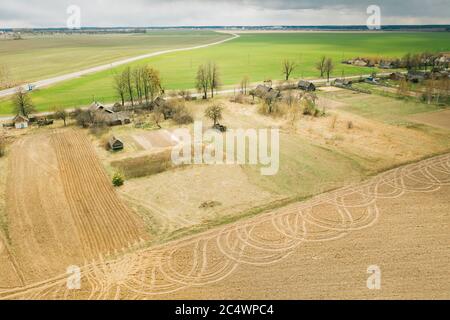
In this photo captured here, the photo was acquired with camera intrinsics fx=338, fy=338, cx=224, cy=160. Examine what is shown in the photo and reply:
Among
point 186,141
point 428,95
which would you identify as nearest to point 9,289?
point 186,141

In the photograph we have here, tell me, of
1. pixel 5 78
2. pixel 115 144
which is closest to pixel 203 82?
pixel 115 144

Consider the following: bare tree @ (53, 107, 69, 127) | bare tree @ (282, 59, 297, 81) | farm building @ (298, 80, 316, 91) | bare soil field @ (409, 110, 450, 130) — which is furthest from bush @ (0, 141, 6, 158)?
bare tree @ (282, 59, 297, 81)

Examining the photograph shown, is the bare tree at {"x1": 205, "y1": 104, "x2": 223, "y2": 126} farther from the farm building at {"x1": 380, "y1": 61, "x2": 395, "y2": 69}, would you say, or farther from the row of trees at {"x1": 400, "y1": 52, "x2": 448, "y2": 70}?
the row of trees at {"x1": 400, "y1": 52, "x2": 448, "y2": 70}

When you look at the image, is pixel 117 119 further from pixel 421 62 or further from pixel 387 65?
pixel 421 62

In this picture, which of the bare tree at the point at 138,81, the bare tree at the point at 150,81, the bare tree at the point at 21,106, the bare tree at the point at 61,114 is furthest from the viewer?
the bare tree at the point at 138,81

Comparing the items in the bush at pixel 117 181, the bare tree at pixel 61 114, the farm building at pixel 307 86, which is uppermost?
the farm building at pixel 307 86

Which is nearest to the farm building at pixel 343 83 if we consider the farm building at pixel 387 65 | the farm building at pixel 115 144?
the farm building at pixel 387 65

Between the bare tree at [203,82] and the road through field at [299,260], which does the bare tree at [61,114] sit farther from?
the road through field at [299,260]
